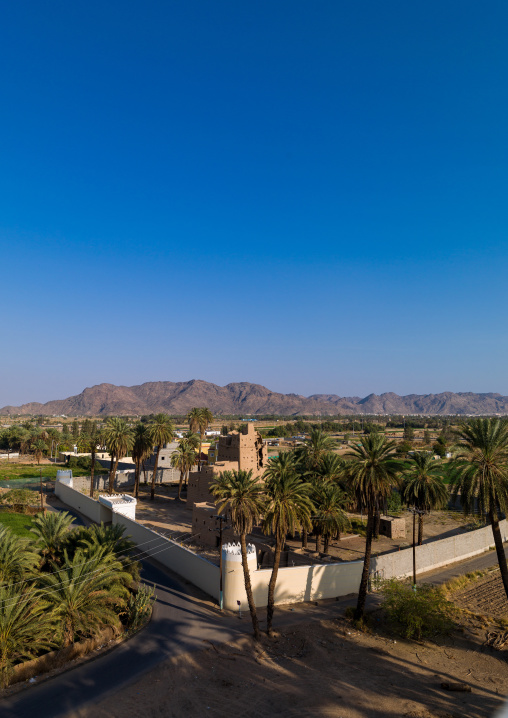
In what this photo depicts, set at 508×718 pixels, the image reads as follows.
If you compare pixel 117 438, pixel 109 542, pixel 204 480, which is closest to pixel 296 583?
pixel 109 542

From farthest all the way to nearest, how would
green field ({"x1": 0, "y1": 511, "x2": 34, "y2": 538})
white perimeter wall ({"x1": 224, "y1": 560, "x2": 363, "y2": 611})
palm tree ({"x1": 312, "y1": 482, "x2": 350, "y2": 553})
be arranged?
green field ({"x1": 0, "y1": 511, "x2": 34, "y2": 538}) < palm tree ({"x1": 312, "y1": 482, "x2": 350, "y2": 553}) < white perimeter wall ({"x1": 224, "y1": 560, "x2": 363, "y2": 611})

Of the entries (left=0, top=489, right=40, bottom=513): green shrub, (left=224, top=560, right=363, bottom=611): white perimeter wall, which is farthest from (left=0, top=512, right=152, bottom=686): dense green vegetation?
(left=0, top=489, right=40, bottom=513): green shrub

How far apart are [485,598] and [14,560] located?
102ft

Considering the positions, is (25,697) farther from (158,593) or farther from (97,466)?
(97,466)

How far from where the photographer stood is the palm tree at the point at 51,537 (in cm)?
2909

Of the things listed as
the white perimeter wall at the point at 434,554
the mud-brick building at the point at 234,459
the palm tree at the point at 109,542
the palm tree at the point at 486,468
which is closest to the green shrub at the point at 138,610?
the palm tree at the point at 109,542

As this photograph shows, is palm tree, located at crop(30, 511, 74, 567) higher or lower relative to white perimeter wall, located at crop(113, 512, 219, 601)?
higher

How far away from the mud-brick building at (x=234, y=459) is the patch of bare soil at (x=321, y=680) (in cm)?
2510

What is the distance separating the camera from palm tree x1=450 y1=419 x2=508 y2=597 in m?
24.9

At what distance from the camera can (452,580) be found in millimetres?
33344

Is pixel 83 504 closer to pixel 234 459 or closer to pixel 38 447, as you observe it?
pixel 234 459

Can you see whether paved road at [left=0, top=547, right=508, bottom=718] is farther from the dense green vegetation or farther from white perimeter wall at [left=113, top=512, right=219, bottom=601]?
the dense green vegetation

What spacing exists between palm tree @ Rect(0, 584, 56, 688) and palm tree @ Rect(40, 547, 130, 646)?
650mm

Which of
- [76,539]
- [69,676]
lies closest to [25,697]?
[69,676]
